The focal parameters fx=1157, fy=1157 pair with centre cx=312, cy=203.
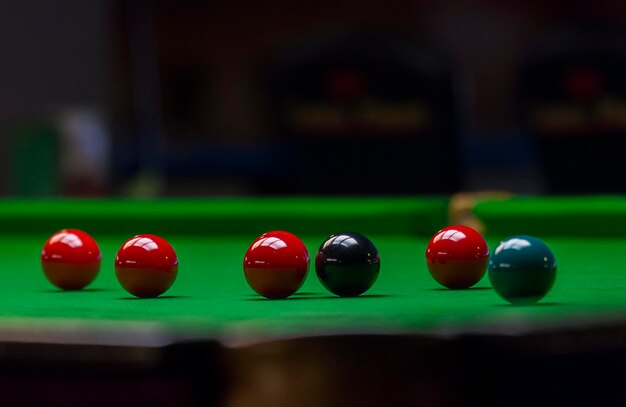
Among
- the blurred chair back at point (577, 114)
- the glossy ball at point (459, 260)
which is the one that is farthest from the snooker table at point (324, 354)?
the blurred chair back at point (577, 114)

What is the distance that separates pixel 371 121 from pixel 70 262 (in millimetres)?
3938

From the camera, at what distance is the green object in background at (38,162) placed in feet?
26.4

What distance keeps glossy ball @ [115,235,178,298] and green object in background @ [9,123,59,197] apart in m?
6.08

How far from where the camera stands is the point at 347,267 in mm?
1837

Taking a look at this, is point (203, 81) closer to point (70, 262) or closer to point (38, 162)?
point (38, 162)

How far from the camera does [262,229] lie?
10.9 feet

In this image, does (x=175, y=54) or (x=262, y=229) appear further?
(x=175, y=54)

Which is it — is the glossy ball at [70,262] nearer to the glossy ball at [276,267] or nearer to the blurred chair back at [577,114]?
the glossy ball at [276,267]

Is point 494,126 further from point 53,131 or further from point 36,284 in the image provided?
point 36,284

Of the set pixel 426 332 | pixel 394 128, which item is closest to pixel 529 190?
pixel 394 128

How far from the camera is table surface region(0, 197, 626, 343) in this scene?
1.30m

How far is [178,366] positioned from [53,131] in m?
7.82

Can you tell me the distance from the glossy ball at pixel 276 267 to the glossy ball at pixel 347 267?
1.5 inches

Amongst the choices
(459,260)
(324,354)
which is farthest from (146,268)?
(324,354)
